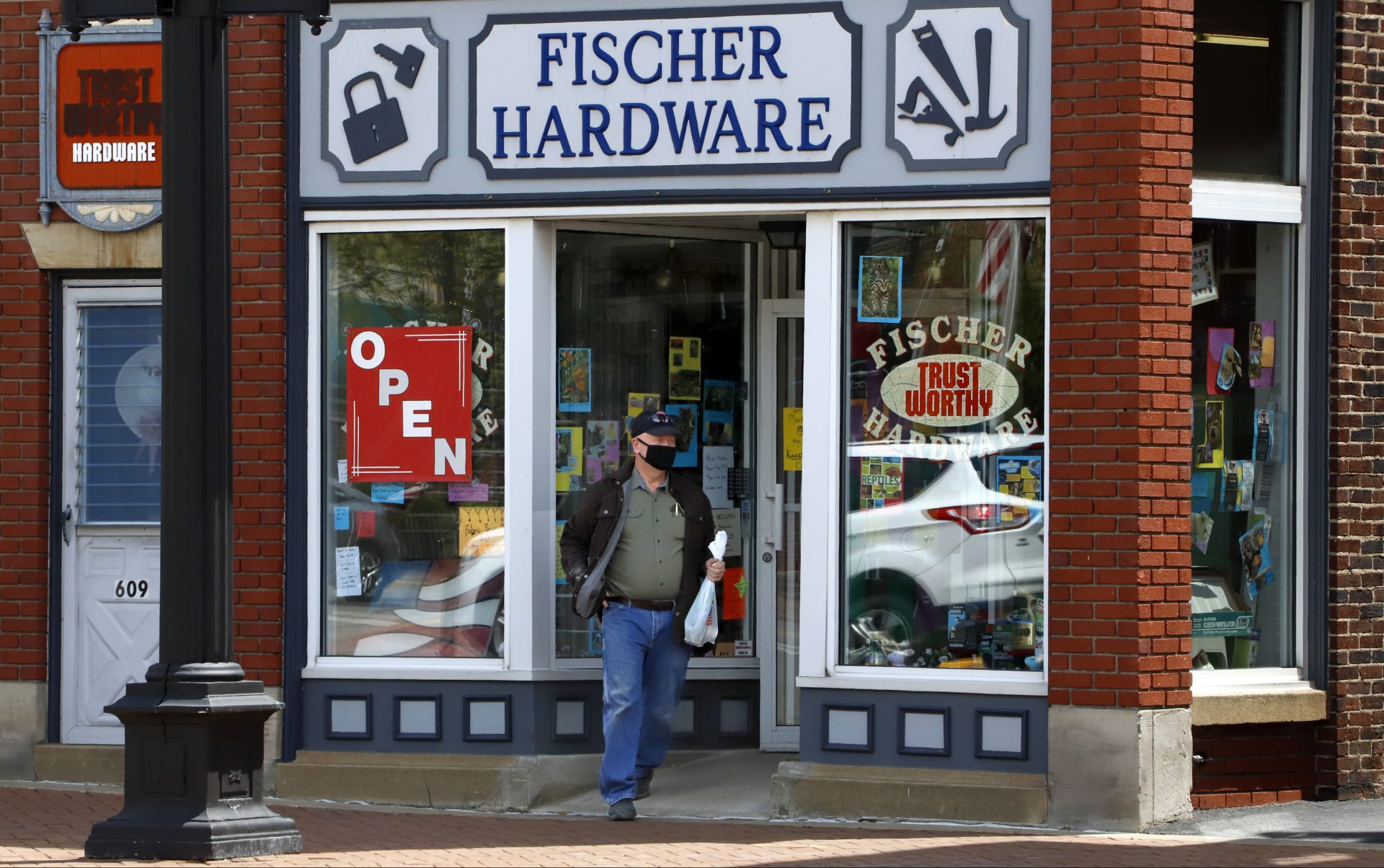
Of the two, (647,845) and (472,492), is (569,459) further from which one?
(647,845)

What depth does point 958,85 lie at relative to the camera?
27.9 feet

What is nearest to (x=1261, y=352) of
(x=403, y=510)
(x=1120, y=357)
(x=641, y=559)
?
(x=1120, y=357)

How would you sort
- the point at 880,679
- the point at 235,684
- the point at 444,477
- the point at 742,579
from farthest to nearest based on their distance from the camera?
the point at 742,579, the point at 444,477, the point at 880,679, the point at 235,684

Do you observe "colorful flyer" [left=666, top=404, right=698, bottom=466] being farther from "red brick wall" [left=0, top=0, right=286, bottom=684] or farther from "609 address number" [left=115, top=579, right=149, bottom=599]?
"609 address number" [left=115, top=579, right=149, bottom=599]

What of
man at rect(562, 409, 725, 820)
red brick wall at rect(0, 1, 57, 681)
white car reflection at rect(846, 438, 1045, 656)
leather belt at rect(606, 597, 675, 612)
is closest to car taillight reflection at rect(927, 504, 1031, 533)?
white car reflection at rect(846, 438, 1045, 656)

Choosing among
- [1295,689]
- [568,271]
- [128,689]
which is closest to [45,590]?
[128,689]

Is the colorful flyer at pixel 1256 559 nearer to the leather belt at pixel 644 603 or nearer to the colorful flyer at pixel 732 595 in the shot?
the colorful flyer at pixel 732 595

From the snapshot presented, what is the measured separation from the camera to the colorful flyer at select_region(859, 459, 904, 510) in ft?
28.9

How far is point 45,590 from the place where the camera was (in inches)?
377

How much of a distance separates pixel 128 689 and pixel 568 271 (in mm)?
3314

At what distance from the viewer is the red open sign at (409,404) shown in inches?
361

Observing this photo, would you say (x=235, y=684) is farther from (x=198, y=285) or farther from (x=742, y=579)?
(x=742, y=579)

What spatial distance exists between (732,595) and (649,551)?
4.45ft

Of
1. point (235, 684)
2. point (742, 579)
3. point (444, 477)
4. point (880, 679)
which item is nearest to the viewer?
point (235, 684)
